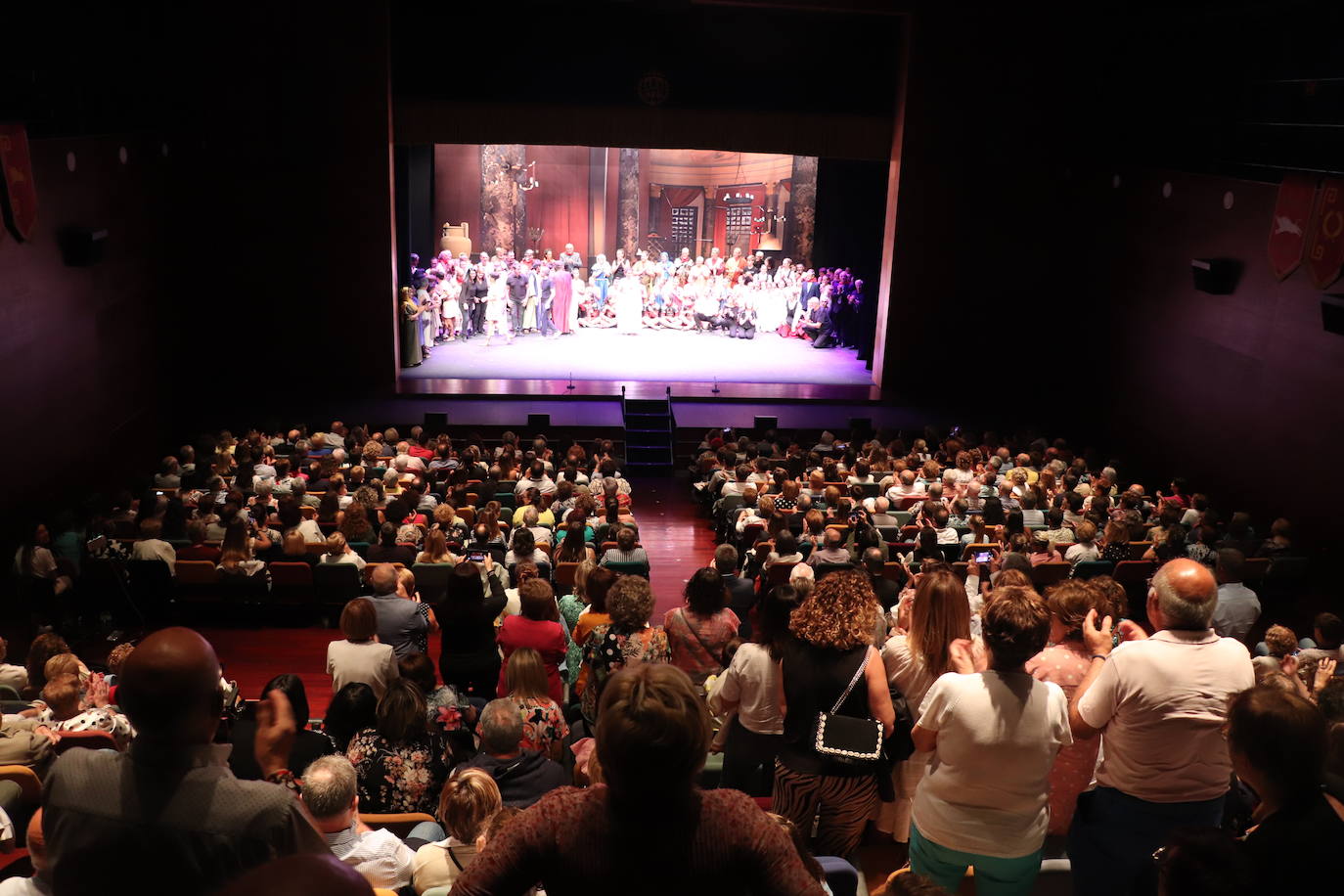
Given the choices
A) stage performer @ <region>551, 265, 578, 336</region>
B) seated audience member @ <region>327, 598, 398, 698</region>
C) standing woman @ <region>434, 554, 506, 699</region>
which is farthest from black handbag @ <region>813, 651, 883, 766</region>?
stage performer @ <region>551, 265, 578, 336</region>

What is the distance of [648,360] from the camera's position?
53.7 feet

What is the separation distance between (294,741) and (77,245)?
317 inches

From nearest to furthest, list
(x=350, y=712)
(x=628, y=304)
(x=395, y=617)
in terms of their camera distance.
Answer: (x=350, y=712) → (x=395, y=617) → (x=628, y=304)

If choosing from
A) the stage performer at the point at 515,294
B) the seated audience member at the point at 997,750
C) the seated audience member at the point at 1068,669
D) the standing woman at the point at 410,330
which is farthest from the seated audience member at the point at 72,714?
the stage performer at the point at 515,294

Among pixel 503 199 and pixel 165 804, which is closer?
pixel 165 804

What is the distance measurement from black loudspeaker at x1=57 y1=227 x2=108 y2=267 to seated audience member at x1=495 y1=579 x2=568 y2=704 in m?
7.30

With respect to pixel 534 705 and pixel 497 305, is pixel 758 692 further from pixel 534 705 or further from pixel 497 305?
pixel 497 305

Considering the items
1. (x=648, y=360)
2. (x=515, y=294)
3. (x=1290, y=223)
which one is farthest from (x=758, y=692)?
(x=515, y=294)

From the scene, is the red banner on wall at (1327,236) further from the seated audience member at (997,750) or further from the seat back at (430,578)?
the seated audience member at (997,750)

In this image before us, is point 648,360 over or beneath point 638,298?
beneath

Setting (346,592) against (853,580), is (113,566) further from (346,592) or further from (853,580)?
(853,580)

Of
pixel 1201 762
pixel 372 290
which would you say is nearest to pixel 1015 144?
pixel 372 290

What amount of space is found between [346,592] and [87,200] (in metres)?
5.69

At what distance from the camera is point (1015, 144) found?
14680mm
